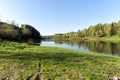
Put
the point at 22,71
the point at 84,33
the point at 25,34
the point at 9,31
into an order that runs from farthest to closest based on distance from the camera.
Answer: the point at 84,33
the point at 25,34
the point at 9,31
the point at 22,71

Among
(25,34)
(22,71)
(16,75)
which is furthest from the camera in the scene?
(25,34)

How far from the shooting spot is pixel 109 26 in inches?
4461

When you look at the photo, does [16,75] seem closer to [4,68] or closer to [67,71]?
[4,68]

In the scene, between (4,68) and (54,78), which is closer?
(54,78)

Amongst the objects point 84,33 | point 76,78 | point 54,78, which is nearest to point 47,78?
point 54,78

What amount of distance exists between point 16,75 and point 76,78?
365 cm

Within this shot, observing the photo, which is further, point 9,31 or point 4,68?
point 9,31

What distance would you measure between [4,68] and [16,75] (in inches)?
87.3

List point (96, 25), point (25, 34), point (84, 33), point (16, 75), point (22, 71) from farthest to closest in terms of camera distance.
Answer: point (84, 33) → point (96, 25) → point (25, 34) → point (22, 71) → point (16, 75)

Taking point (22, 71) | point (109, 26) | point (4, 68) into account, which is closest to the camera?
point (22, 71)

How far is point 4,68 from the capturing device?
1221 centimetres

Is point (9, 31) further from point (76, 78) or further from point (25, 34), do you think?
point (76, 78)

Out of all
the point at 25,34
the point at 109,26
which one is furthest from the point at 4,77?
the point at 109,26

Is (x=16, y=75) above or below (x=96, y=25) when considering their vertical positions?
below
